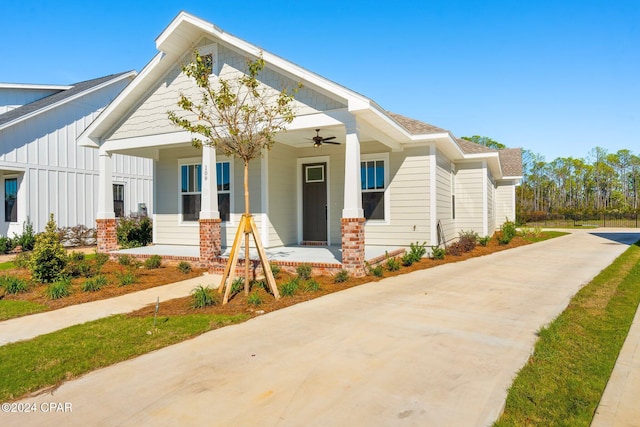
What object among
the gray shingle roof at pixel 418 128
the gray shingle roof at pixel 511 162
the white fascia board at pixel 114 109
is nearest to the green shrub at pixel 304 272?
the gray shingle roof at pixel 418 128

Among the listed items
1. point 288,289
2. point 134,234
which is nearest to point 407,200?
point 288,289

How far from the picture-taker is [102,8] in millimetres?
12062

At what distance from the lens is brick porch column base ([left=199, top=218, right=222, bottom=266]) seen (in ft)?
30.9

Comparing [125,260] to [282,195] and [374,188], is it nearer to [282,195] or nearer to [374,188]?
[282,195]

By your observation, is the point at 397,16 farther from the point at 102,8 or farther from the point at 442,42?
the point at 102,8

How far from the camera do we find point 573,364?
3752 millimetres

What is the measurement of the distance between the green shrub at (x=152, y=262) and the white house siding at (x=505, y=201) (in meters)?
18.8

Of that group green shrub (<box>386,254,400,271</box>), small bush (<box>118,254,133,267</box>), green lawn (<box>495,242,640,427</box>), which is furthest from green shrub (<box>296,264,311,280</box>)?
small bush (<box>118,254,133,267</box>)

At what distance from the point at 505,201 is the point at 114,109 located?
66.1 ft

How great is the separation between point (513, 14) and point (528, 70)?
3.63 m

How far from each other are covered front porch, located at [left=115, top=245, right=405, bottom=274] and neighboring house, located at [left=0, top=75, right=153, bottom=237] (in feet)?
24.3

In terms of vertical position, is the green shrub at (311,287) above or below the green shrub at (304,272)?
below

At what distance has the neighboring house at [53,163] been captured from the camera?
15.8 meters

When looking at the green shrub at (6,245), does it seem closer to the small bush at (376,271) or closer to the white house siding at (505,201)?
the small bush at (376,271)
